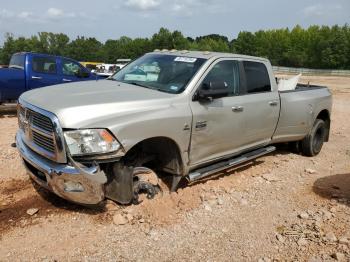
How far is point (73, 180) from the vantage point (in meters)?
4.02

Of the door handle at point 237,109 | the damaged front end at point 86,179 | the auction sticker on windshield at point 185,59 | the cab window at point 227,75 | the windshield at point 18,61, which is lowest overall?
the damaged front end at point 86,179

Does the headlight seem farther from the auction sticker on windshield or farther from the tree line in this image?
the tree line

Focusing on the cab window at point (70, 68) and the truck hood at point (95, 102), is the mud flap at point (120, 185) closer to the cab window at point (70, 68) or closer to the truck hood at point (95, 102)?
the truck hood at point (95, 102)

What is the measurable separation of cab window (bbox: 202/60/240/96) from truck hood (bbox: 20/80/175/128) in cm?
85

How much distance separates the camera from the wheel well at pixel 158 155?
4.61m

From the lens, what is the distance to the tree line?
74812 millimetres

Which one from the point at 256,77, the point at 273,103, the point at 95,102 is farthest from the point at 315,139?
the point at 95,102

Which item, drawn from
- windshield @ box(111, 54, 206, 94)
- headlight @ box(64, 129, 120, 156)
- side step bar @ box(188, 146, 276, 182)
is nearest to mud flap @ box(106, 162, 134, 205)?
headlight @ box(64, 129, 120, 156)

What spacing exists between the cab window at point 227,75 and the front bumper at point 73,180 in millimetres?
2004

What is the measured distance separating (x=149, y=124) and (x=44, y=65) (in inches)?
344

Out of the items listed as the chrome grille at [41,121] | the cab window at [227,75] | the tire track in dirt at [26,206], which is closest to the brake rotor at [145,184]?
the tire track in dirt at [26,206]

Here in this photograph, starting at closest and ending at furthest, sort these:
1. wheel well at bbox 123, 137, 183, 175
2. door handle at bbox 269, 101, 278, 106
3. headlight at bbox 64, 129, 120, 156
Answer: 1. headlight at bbox 64, 129, 120, 156
2. wheel well at bbox 123, 137, 183, 175
3. door handle at bbox 269, 101, 278, 106

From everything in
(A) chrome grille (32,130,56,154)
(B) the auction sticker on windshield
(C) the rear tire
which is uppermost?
(B) the auction sticker on windshield

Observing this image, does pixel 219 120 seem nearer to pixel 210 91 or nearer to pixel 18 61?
pixel 210 91
